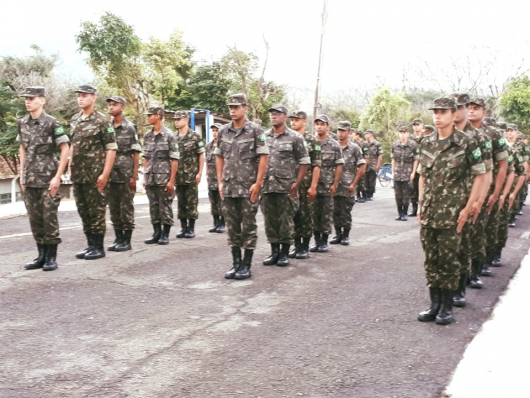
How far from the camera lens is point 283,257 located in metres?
7.19

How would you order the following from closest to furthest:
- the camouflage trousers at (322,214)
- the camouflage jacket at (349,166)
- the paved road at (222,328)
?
1. the paved road at (222,328)
2. the camouflage trousers at (322,214)
3. the camouflage jacket at (349,166)

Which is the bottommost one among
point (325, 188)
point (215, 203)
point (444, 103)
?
point (215, 203)

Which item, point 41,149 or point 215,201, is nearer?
point 41,149

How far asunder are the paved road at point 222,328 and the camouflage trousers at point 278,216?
40cm

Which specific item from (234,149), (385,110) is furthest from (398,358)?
(385,110)

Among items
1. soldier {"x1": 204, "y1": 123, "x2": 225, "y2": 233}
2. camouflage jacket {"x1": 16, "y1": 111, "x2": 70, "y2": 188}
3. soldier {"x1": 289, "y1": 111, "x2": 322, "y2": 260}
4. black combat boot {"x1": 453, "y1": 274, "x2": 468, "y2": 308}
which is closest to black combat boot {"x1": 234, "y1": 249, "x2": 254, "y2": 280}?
soldier {"x1": 289, "y1": 111, "x2": 322, "y2": 260}

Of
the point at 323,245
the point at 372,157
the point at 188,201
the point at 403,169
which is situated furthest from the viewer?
the point at 372,157

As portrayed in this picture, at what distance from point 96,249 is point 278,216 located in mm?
2322

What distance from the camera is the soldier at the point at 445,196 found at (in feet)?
15.4

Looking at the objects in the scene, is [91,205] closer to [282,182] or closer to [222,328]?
[282,182]

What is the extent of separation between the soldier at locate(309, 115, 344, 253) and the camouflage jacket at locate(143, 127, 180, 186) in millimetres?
2114

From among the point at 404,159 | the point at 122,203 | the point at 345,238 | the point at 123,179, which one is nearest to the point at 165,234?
the point at 122,203

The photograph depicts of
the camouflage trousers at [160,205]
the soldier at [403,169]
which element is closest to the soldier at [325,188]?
the camouflage trousers at [160,205]

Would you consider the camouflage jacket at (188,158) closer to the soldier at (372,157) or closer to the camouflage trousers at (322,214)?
the camouflage trousers at (322,214)
